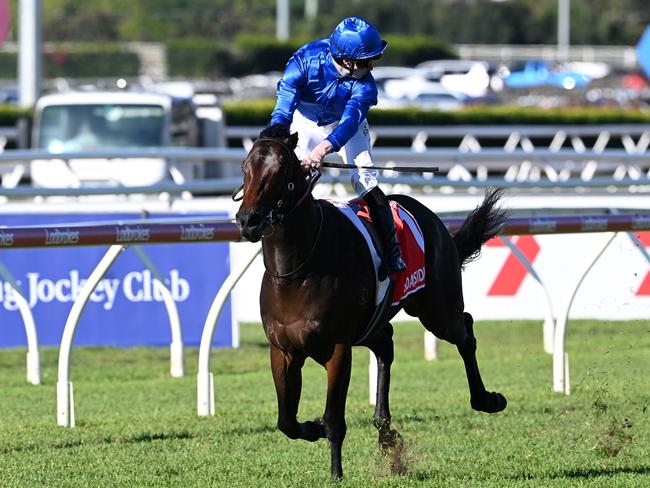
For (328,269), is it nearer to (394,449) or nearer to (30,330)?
(394,449)

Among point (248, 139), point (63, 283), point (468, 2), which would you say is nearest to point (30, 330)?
point (63, 283)

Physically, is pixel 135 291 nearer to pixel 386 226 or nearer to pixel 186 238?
pixel 186 238

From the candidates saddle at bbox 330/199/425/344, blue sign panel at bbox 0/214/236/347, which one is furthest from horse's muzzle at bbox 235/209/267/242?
blue sign panel at bbox 0/214/236/347

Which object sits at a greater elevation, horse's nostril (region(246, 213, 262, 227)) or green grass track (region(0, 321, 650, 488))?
horse's nostril (region(246, 213, 262, 227))

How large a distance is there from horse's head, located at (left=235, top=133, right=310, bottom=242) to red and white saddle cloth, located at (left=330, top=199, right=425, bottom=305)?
0.57 metres

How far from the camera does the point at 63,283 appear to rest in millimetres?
10367

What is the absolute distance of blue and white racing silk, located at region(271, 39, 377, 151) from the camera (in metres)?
5.92

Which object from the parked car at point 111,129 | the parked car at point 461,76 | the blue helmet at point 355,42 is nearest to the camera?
the blue helmet at point 355,42

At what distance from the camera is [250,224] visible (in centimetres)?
532

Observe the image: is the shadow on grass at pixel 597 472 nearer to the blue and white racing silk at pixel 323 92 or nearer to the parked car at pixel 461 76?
the blue and white racing silk at pixel 323 92

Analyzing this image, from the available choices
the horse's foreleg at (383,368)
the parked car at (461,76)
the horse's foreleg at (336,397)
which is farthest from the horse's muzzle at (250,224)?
the parked car at (461,76)

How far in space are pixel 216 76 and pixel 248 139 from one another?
35995 mm

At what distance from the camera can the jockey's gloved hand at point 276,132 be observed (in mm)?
5645

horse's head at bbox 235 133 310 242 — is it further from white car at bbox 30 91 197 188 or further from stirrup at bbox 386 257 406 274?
white car at bbox 30 91 197 188
